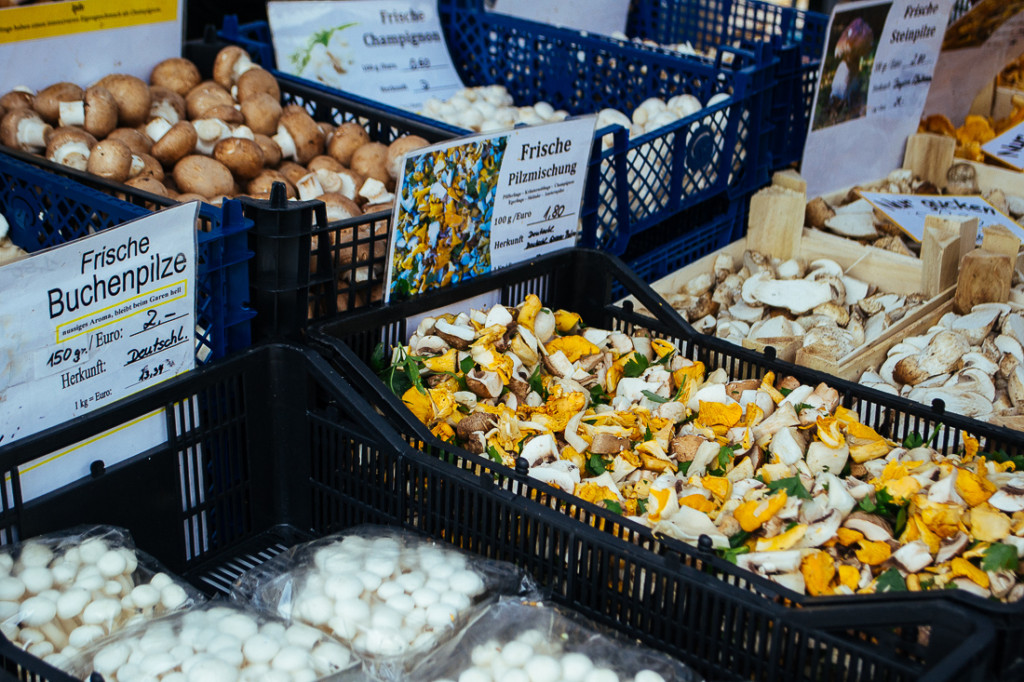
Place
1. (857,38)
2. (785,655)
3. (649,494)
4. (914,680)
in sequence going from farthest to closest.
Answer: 1. (857,38)
2. (649,494)
3. (785,655)
4. (914,680)

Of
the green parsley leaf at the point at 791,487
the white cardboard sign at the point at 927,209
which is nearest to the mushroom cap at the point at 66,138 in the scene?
the green parsley leaf at the point at 791,487

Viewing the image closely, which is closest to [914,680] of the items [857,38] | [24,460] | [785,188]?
[24,460]

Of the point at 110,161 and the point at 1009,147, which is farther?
the point at 1009,147

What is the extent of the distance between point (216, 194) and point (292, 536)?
3.29 ft

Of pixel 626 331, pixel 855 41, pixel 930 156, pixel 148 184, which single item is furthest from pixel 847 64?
Result: pixel 148 184

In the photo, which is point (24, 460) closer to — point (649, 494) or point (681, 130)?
point (649, 494)

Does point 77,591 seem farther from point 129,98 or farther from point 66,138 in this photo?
point 129,98

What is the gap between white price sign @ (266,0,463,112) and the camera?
12.2ft

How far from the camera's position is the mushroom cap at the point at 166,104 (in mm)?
3146

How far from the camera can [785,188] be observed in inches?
140

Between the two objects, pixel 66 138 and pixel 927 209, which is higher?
pixel 66 138

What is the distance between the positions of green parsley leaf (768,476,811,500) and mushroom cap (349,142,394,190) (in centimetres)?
152

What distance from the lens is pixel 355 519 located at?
2.13 meters

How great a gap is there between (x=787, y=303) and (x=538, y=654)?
5.97 ft
